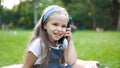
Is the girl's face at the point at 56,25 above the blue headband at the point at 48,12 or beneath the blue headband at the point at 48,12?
beneath

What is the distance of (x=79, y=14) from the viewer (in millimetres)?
33594

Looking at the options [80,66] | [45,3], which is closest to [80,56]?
[45,3]

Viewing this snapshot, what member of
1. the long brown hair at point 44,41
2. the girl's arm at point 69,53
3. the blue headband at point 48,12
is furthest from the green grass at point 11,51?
the blue headband at point 48,12

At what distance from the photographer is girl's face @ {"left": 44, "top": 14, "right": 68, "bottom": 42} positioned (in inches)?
123

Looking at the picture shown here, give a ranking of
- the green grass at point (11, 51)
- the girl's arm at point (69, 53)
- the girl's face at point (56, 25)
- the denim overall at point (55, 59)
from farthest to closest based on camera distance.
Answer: the green grass at point (11, 51) → the girl's arm at point (69, 53) → the denim overall at point (55, 59) → the girl's face at point (56, 25)

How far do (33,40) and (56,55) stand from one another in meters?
0.28

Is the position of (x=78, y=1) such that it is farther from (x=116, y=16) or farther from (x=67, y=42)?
(x=67, y=42)

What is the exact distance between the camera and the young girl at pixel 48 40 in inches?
123

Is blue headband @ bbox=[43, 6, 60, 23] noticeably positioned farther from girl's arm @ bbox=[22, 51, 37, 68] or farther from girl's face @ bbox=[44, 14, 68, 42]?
girl's arm @ bbox=[22, 51, 37, 68]

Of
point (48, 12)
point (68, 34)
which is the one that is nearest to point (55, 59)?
point (68, 34)

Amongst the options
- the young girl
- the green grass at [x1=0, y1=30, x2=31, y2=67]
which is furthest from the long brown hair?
the green grass at [x1=0, y1=30, x2=31, y2=67]

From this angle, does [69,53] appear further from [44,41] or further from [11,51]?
[11,51]

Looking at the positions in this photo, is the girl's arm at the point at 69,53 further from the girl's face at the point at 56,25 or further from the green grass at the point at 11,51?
the green grass at the point at 11,51

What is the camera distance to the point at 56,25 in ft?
10.3
